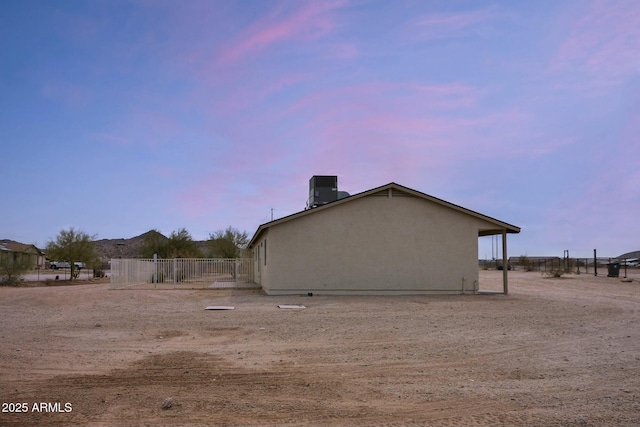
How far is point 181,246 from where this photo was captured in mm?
50094

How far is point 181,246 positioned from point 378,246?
2985cm

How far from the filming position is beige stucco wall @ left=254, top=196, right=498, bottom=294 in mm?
23984

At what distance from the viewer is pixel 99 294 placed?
24.0m

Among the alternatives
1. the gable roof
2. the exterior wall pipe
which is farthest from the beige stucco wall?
the exterior wall pipe

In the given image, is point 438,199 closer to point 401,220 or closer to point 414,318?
point 401,220

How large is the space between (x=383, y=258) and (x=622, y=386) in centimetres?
1646

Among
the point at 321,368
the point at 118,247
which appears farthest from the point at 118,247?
the point at 321,368

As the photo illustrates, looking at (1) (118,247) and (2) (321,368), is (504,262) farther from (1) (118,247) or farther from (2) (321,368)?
(1) (118,247)

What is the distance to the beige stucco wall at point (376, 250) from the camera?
24.0 metres

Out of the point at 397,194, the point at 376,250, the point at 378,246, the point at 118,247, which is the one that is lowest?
the point at 376,250

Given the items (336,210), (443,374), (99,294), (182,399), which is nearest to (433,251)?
(336,210)

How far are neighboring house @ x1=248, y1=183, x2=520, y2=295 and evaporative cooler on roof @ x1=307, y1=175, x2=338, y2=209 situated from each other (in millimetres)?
6542

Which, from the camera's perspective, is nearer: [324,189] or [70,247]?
[324,189]

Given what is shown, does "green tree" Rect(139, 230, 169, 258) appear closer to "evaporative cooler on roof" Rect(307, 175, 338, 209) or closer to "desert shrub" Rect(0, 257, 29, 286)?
"desert shrub" Rect(0, 257, 29, 286)
